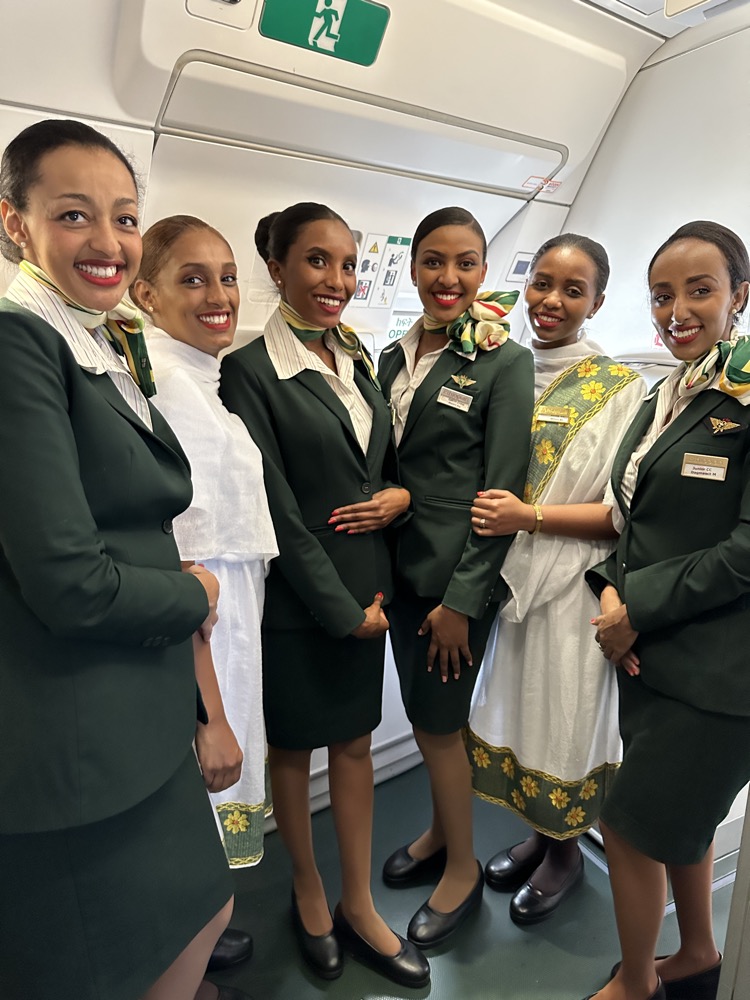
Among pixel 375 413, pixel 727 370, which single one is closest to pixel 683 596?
pixel 727 370

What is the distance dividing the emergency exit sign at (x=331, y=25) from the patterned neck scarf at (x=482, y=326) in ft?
2.14

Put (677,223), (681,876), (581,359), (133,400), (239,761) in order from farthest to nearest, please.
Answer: (677,223) → (581,359) → (681,876) → (239,761) → (133,400)

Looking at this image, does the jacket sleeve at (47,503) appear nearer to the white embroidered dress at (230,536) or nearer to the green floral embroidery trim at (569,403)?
the white embroidered dress at (230,536)

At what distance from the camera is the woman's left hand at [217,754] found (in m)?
1.30

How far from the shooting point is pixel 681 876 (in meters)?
1.61

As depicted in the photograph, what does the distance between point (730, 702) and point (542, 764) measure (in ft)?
2.26

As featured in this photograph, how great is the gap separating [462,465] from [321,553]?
442 millimetres

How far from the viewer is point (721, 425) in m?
1.36

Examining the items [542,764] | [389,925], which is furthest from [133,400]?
[389,925]

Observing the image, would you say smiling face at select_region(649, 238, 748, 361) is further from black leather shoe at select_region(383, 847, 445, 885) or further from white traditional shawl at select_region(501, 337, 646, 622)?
black leather shoe at select_region(383, 847, 445, 885)

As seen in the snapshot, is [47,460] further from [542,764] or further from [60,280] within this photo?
[542,764]

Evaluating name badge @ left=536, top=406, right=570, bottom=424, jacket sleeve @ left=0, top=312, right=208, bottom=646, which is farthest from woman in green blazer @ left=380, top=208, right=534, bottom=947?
jacket sleeve @ left=0, top=312, right=208, bottom=646

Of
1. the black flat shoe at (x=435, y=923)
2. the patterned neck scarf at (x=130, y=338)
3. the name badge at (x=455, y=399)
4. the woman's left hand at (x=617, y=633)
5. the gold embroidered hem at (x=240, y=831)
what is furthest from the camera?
the black flat shoe at (x=435, y=923)

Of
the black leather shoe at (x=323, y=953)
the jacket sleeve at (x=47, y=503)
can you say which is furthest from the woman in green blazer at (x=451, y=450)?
the jacket sleeve at (x=47, y=503)
